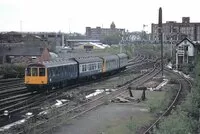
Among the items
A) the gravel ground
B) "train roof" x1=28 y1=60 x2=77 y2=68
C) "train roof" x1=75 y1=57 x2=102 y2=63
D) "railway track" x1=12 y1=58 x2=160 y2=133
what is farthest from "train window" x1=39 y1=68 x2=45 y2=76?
"train roof" x1=75 y1=57 x2=102 y2=63

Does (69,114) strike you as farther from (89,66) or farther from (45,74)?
(89,66)

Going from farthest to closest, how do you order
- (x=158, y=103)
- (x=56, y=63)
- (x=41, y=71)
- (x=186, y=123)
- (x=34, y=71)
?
(x=56, y=63)
(x=34, y=71)
(x=41, y=71)
(x=158, y=103)
(x=186, y=123)

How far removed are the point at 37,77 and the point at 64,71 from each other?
4312mm

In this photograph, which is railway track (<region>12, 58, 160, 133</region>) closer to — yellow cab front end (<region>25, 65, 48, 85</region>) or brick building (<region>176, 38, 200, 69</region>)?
yellow cab front end (<region>25, 65, 48, 85</region>)

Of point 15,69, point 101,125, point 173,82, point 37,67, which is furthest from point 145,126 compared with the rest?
point 15,69

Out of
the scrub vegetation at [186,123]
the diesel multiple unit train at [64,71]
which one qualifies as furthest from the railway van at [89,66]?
the scrub vegetation at [186,123]

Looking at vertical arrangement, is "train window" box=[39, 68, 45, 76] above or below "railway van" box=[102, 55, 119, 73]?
above

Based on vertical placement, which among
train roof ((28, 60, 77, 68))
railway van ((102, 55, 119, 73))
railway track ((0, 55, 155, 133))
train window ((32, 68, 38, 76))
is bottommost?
railway track ((0, 55, 155, 133))

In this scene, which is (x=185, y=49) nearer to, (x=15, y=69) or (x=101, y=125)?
(x=15, y=69)

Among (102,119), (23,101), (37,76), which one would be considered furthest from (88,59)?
(102,119)

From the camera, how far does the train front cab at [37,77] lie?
107 ft

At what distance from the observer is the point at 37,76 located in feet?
108

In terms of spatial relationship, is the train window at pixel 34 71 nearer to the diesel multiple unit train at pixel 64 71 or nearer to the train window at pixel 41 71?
the diesel multiple unit train at pixel 64 71

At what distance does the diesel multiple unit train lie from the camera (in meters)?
32.8
